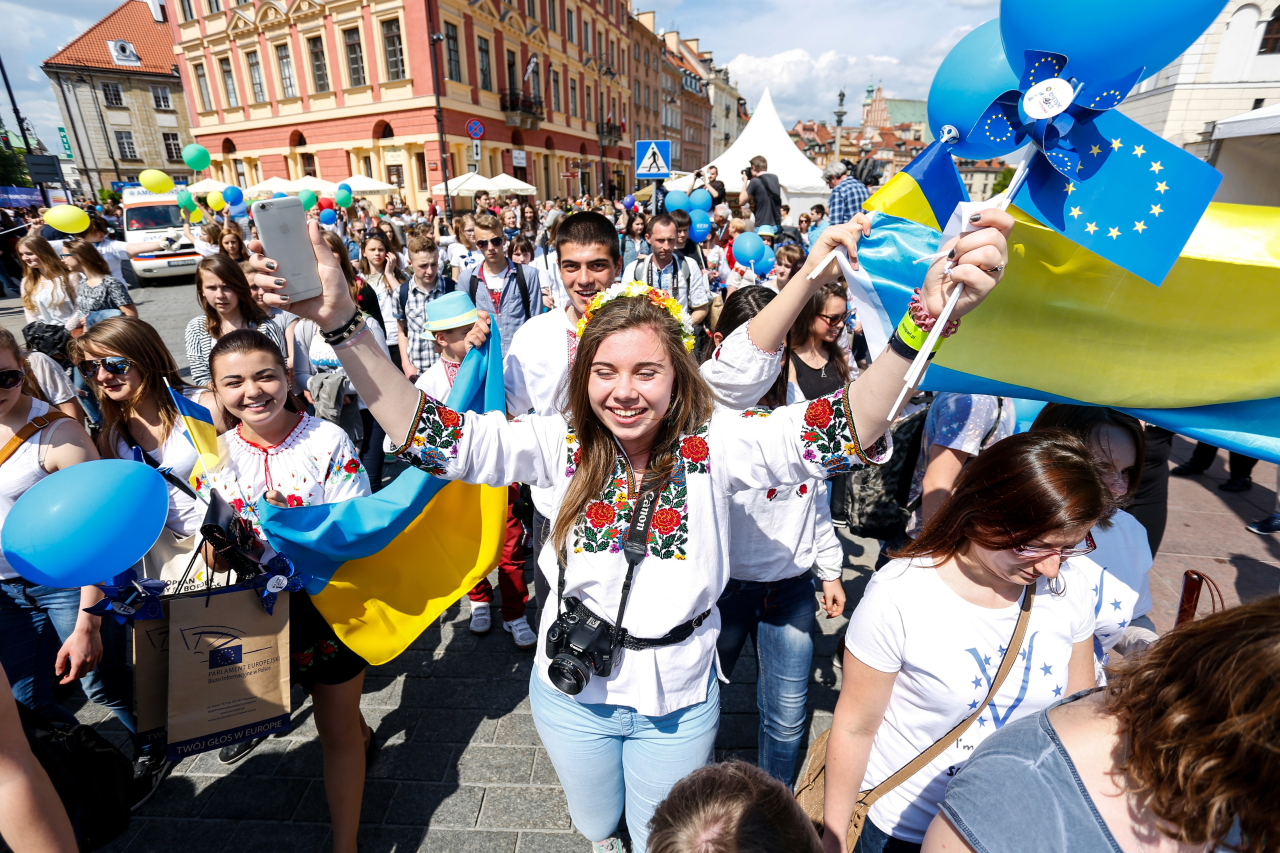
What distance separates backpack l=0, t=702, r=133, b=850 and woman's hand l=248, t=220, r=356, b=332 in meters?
1.40

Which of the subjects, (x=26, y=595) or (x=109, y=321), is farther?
(x=109, y=321)

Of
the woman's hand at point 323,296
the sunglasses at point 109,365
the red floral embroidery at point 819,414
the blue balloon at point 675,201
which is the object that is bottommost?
the sunglasses at point 109,365

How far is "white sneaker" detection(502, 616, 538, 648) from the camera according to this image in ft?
11.4

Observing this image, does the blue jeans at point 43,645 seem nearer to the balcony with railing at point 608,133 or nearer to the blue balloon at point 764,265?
the blue balloon at point 764,265

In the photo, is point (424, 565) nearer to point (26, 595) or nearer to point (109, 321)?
point (26, 595)

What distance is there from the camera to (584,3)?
1495 inches

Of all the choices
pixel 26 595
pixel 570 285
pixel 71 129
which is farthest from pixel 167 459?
pixel 71 129

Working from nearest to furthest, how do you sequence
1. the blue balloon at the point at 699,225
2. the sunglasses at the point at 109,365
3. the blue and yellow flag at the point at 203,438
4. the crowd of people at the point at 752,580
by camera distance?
1. the crowd of people at the point at 752,580
2. the blue and yellow flag at the point at 203,438
3. the sunglasses at the point at 109,365
4. the blue balloon at the point at 699,225

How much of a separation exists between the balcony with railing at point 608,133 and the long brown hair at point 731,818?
45.5m

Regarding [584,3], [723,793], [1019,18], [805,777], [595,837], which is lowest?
[595,837]

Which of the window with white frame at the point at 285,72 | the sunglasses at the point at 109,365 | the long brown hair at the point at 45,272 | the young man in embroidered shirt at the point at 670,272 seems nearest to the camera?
the sunglasses at the point at 109,365

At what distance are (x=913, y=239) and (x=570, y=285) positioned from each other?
163 centimetres

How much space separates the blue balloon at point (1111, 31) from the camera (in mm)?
1224

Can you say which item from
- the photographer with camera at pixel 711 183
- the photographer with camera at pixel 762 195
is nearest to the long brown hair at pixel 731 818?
the photographer with camera at pixel 762 195
